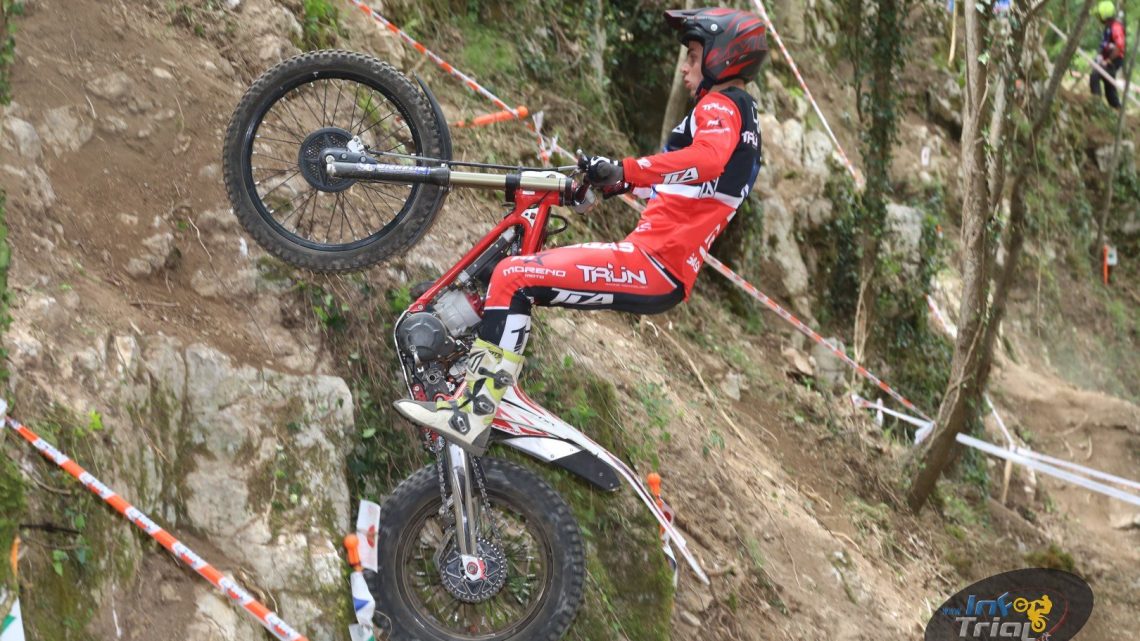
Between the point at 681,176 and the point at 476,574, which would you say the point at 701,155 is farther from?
the point at 476,574

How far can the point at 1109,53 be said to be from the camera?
72.9 feet

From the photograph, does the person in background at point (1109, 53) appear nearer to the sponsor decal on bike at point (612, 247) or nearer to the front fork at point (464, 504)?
the sponsor decal on bike at point (612, 247)

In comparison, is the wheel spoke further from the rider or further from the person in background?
the person in background

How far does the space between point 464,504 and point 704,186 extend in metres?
1.86

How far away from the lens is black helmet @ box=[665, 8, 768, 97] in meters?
4.90

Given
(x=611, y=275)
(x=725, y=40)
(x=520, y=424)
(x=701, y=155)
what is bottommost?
(x=520, y=424)

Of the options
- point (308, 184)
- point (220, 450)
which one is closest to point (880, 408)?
point (308, 184)

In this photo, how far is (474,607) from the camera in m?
5.02

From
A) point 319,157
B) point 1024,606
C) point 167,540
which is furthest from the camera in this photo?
point 1024,606

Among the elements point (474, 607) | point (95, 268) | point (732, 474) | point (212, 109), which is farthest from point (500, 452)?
point (732, 474)

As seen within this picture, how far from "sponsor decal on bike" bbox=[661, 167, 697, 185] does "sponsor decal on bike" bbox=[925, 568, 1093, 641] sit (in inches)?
104

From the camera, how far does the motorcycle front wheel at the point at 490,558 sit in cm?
474

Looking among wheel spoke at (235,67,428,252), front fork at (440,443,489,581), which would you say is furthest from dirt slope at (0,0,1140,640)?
front fork at (440,443,489,581)

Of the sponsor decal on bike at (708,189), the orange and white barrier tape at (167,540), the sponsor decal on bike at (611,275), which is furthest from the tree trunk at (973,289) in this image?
the orange and white barrier tape at (167,540)
